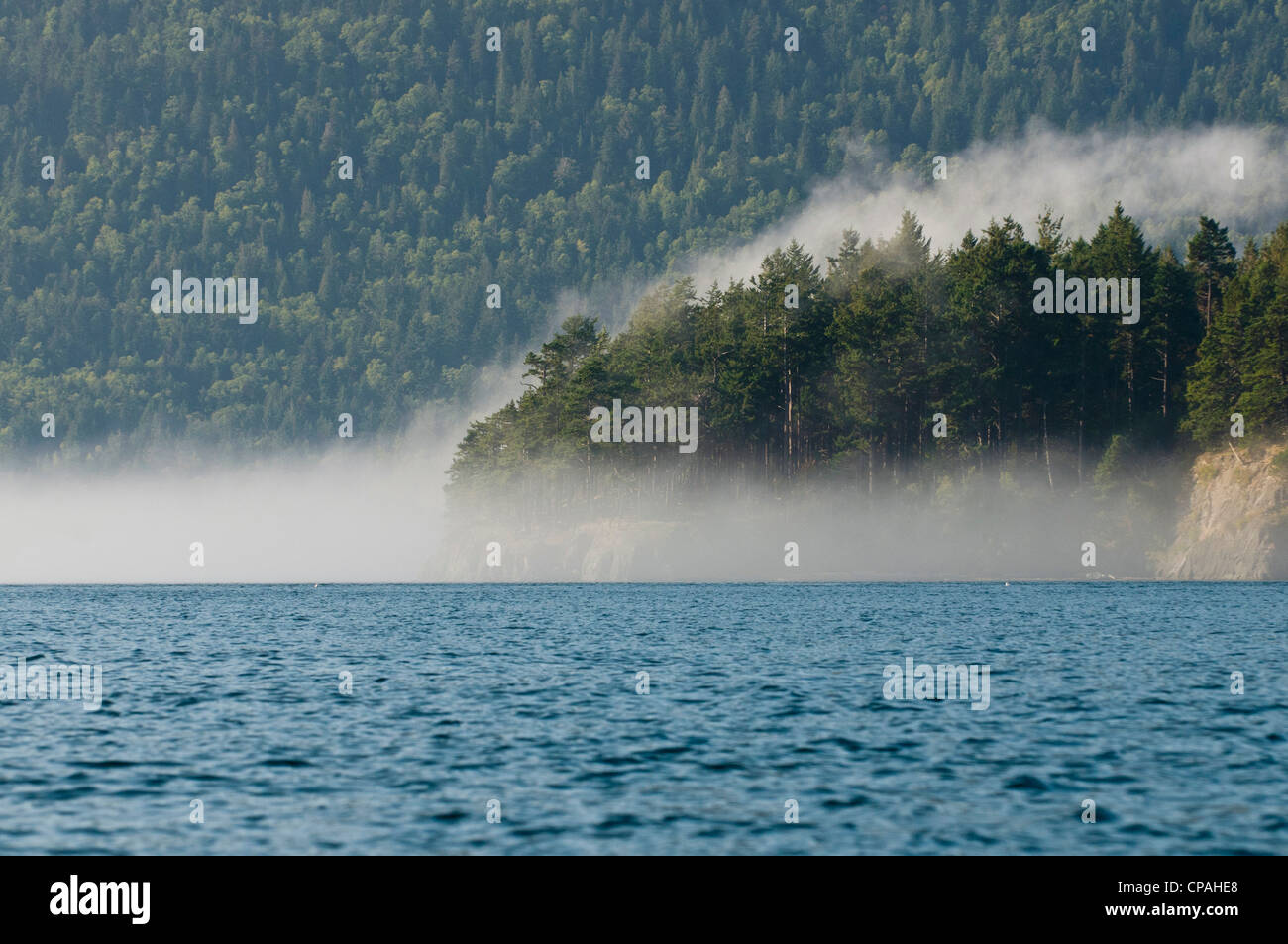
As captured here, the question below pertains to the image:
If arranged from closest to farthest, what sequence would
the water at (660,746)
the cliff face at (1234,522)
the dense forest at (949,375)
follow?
the water at (660,746)
the cliff face at (1234,522)
the dense forest at (949,375)

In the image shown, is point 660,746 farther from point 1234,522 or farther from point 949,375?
point 949,375

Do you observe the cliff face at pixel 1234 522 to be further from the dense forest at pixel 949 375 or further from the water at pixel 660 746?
the water at pixel 660 746

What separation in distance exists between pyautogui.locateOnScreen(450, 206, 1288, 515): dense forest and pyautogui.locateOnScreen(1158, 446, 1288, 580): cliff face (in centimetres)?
510

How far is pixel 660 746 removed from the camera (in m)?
34.1

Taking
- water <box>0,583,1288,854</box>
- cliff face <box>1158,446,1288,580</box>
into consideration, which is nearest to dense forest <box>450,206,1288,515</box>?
cliff face <box>1158,446,1288,580</box>

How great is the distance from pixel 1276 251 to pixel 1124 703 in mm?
103786

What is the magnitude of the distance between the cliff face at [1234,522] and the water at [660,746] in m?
46.8

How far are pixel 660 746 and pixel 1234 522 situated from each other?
93987 millimetres

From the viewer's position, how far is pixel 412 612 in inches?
3952

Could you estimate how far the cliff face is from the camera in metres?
114

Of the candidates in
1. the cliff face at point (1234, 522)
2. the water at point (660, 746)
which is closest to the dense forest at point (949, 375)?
the cliff face at point (1234, 522)

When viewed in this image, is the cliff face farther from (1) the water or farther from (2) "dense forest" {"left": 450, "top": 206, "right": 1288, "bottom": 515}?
(1) the water

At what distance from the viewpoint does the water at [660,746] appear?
25.1 m
